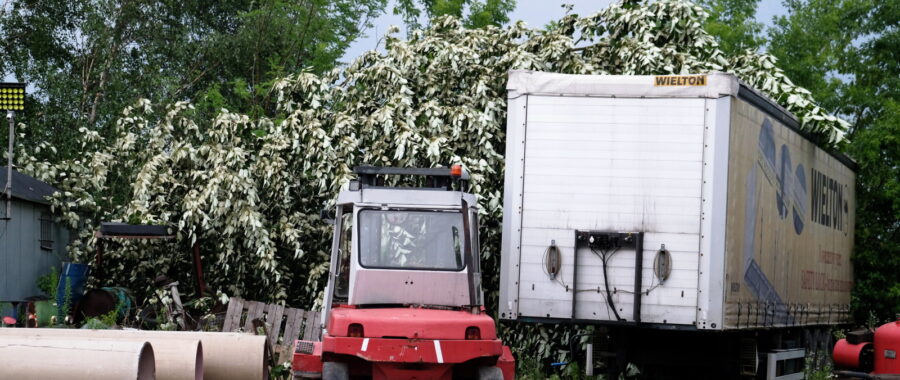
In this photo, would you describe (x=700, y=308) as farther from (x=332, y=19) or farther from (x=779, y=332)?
(x=332, y=19)

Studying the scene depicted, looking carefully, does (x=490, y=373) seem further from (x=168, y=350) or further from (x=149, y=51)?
(x=149, y=51)

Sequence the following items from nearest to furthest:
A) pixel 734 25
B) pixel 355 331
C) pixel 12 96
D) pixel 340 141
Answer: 1. pixel 355 331
2. pixel 340 141
3. pixel 12 96
4. pixel 734 25

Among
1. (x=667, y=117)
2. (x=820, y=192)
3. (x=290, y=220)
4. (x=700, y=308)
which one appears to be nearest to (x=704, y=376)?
(x=700, y=308)

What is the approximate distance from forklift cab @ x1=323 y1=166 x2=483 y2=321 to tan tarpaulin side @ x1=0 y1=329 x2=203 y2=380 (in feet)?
4.76

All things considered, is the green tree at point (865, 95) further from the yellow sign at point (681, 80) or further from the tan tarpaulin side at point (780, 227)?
the yellow sign at point (681, 80)

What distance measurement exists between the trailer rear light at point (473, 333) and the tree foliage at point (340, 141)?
19.8ft

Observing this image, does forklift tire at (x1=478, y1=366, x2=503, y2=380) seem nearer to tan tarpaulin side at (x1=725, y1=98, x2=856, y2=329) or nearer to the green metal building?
tan tarpaulin side at (x1=725, y1=98, x2=856, y2=329)

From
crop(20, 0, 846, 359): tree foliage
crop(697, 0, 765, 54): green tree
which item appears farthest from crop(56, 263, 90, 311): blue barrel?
crop(697, 0, 765, 54): green tree

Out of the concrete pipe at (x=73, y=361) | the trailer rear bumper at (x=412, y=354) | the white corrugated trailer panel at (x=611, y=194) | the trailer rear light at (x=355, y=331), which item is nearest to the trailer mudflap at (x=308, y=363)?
the trailer rear bumper at (x=412, y=354)

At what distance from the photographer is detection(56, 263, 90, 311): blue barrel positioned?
19.0 metres

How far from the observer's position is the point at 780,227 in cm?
1545

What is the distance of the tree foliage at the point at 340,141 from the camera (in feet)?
60.1

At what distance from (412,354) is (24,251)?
494 inches

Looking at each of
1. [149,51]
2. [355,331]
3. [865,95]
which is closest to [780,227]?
[355,331]
